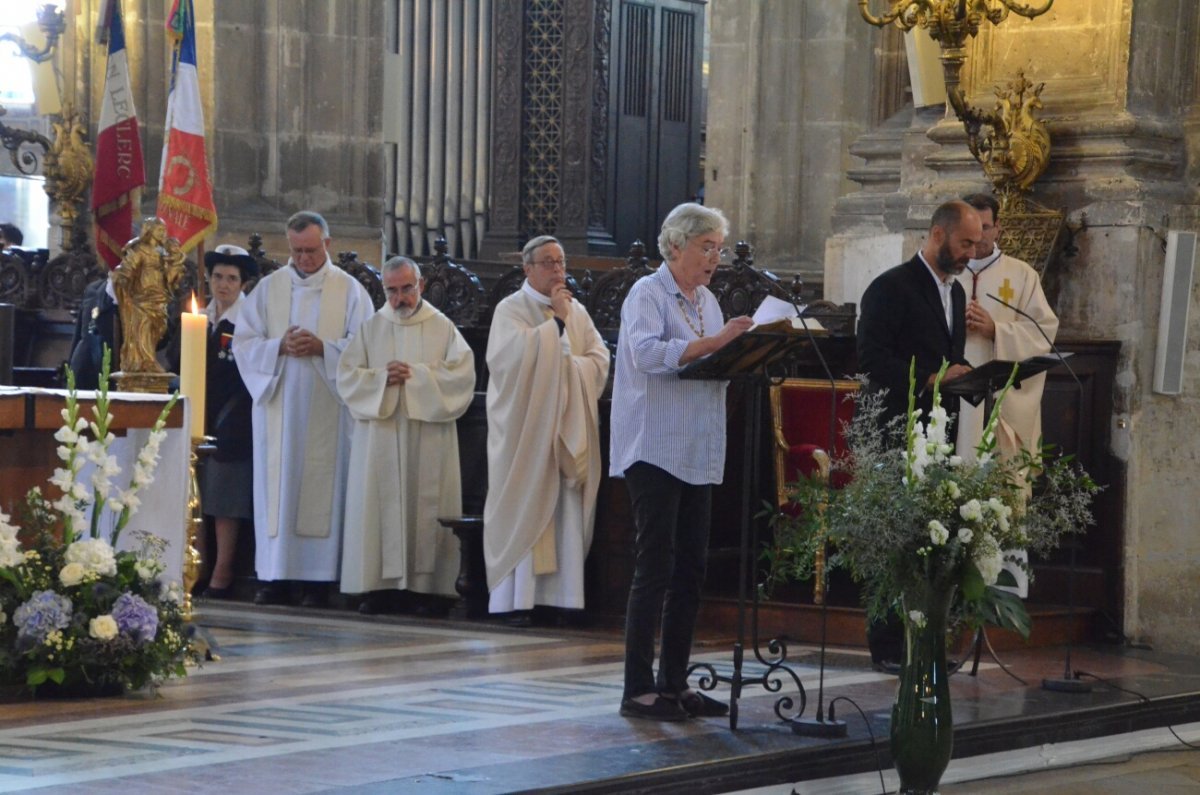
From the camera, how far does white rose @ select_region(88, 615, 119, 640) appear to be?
244 inches

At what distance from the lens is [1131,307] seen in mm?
8398

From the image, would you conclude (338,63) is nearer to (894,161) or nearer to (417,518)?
(894,161)

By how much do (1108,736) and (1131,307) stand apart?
228 cm

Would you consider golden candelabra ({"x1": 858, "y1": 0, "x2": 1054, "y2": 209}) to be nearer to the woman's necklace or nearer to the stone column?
the woman's necklace

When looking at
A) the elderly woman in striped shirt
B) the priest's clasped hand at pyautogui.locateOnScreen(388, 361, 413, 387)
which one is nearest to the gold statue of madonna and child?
the elderly woman in striped shirt

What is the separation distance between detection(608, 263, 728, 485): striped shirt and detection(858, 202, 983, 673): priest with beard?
1.07m

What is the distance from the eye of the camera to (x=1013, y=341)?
773cm

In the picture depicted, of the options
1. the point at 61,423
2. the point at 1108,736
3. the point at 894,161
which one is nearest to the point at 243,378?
the point at 61,423

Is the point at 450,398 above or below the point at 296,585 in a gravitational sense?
above

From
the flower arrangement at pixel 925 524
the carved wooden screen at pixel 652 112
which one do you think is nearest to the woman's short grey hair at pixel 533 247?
the flower arrangement at pixel 925 524

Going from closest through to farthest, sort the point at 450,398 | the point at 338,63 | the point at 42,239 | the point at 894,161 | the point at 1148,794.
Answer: the point at 1148,794 < the point at 450,398 < the point at 894,161 < the point at 338,63 < the point at 42,239

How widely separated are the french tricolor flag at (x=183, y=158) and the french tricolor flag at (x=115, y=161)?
0.31 metres

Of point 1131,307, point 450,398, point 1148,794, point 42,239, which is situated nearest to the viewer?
point 1148,794

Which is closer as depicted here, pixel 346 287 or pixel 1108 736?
pixel 1108 736
